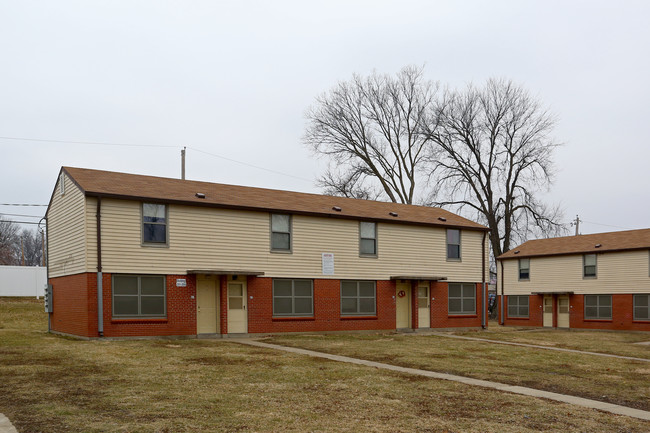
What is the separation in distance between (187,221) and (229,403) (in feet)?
46.2

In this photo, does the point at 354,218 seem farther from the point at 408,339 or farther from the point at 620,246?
the point at 620,246

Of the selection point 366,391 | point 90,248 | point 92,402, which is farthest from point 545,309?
point 92,402

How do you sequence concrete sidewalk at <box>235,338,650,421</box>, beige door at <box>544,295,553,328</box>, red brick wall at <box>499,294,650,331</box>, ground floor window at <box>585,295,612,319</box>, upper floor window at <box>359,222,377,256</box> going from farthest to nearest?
beige door at <box>544,295,553,328</box> < ground floor window at <box>585,295,612,319</box> < red brick wall at <box>499,294,650,331</box> < upper floor window at <box>359,222,377,256</box> < concrete sidewalk at <box>235,338,650,421</box>

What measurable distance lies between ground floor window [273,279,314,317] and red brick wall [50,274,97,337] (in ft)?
24.0

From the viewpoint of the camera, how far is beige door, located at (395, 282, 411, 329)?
29328 mm

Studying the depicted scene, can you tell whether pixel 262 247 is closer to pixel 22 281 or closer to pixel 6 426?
pixel 6 426

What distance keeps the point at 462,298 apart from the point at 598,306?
1207cm

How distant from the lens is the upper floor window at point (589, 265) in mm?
38875

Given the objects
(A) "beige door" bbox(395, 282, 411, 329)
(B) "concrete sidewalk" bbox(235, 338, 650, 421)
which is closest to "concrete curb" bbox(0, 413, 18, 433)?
(B) "concrete sidewalk" bbox(235, 338, 650, 421)

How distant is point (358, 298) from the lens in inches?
1096

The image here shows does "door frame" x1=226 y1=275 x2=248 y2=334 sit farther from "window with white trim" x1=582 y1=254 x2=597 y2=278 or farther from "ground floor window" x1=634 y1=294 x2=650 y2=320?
"window with white trim" x1=582 y1=254 x2=597 y2=278

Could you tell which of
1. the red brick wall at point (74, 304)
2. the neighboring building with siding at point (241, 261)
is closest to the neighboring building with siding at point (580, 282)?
the neighboring building with siding at point (241, 261)

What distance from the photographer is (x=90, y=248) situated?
2097 centimetres

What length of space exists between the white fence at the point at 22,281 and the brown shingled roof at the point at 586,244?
31639mm
